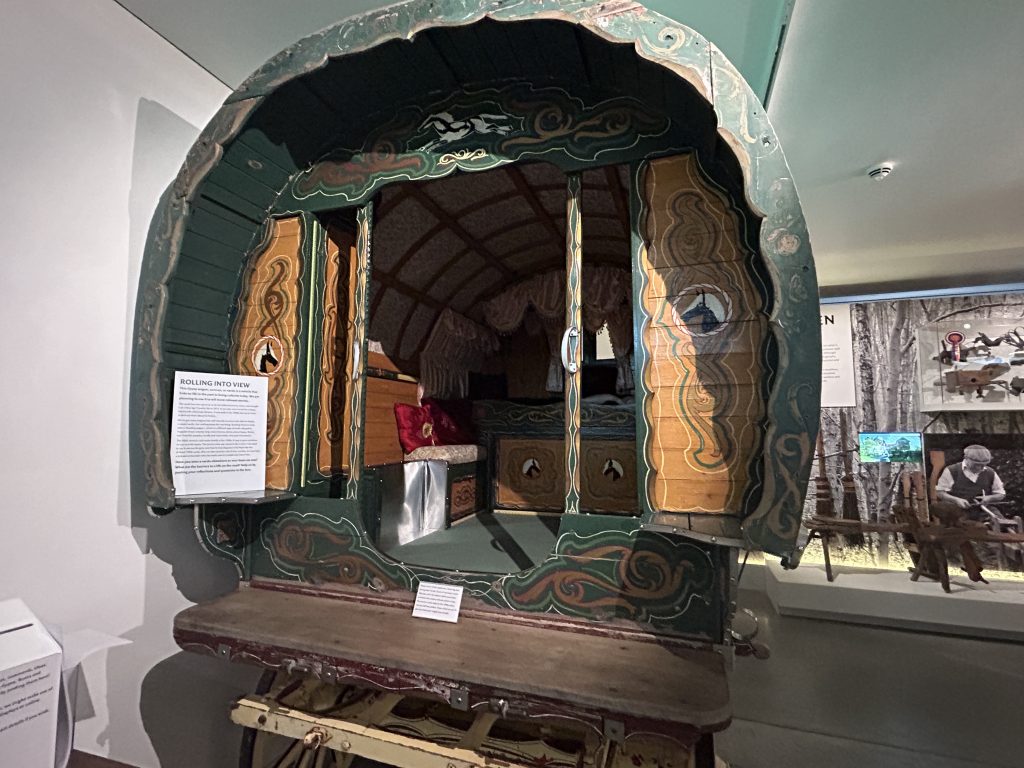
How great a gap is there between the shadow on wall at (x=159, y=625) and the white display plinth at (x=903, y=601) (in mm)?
3816

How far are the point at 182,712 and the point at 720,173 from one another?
3.39 metres

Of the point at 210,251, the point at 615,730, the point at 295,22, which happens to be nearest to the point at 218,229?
the point at 210,251

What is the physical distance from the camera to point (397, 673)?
152 cm

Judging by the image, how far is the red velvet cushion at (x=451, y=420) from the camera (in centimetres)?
451

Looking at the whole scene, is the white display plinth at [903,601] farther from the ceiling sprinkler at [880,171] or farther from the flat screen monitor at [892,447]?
the ceiling sprinkler at [880,171]

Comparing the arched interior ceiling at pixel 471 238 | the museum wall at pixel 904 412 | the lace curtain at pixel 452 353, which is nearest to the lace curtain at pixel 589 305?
the arched interior ceiling at pixel 471 238

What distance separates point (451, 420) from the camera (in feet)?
15.6

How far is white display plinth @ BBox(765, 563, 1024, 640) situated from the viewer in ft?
10.5

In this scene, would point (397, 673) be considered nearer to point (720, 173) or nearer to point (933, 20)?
point (720, 173)

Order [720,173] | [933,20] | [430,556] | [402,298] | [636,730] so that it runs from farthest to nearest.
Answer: [402,298] < [430,556] < [933,20] < [720,173] < [636,730]

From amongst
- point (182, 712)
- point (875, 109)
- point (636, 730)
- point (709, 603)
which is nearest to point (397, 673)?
point (636, 730)

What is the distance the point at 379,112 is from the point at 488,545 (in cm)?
253

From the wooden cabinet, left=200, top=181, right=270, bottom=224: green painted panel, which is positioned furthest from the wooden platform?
the wooden cabinet

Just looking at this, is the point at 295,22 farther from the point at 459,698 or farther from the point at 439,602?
the point at 459,698
